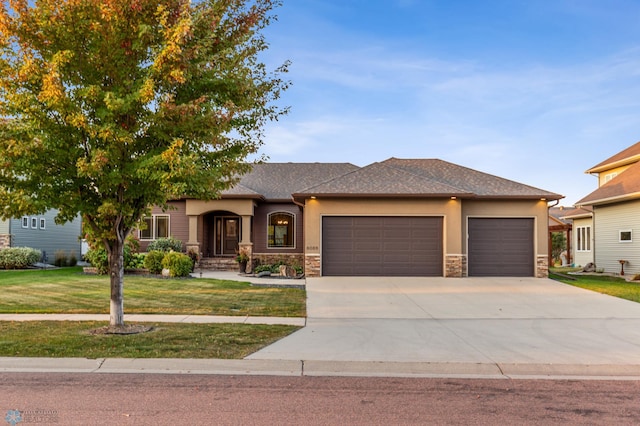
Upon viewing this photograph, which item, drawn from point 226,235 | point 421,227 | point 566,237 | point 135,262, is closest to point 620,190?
point 421,227

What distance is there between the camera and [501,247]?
20203 millimetres

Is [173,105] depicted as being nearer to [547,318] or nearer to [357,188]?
[547,318]

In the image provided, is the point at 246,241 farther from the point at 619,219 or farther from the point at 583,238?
the point at 583,238

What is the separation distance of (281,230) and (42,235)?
1391cm

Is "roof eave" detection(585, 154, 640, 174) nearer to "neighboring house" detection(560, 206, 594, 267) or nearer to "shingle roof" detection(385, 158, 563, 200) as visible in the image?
"neighboring house" detection(560, 206, 594, 267)

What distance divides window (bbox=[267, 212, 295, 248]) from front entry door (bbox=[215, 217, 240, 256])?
2.17 metres

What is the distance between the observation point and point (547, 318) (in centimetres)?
1122

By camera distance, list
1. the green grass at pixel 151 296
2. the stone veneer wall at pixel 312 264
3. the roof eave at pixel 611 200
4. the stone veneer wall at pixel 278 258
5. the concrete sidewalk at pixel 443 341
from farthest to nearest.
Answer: the stone veneer wall at pixel 278 258
the roof eave at pixel 611 200
the stone veneer wall at pixel 312 264
the green grass at pixel 151 296
the concrete sidewalk at pixel 443 341

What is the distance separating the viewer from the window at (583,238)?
28.3 m

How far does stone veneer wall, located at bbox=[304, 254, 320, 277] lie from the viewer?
1955cm

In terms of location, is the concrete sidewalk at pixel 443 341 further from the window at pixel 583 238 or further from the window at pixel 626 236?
the window at pixel 583 238

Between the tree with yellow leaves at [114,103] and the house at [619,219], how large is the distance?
774 inches

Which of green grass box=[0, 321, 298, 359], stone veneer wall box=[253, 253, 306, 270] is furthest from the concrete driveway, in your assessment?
stone veneer wall box=[253, 253, 306, 270]

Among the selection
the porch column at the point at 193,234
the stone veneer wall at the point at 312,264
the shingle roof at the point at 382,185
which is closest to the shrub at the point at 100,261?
the porch column at the point at 193,234
